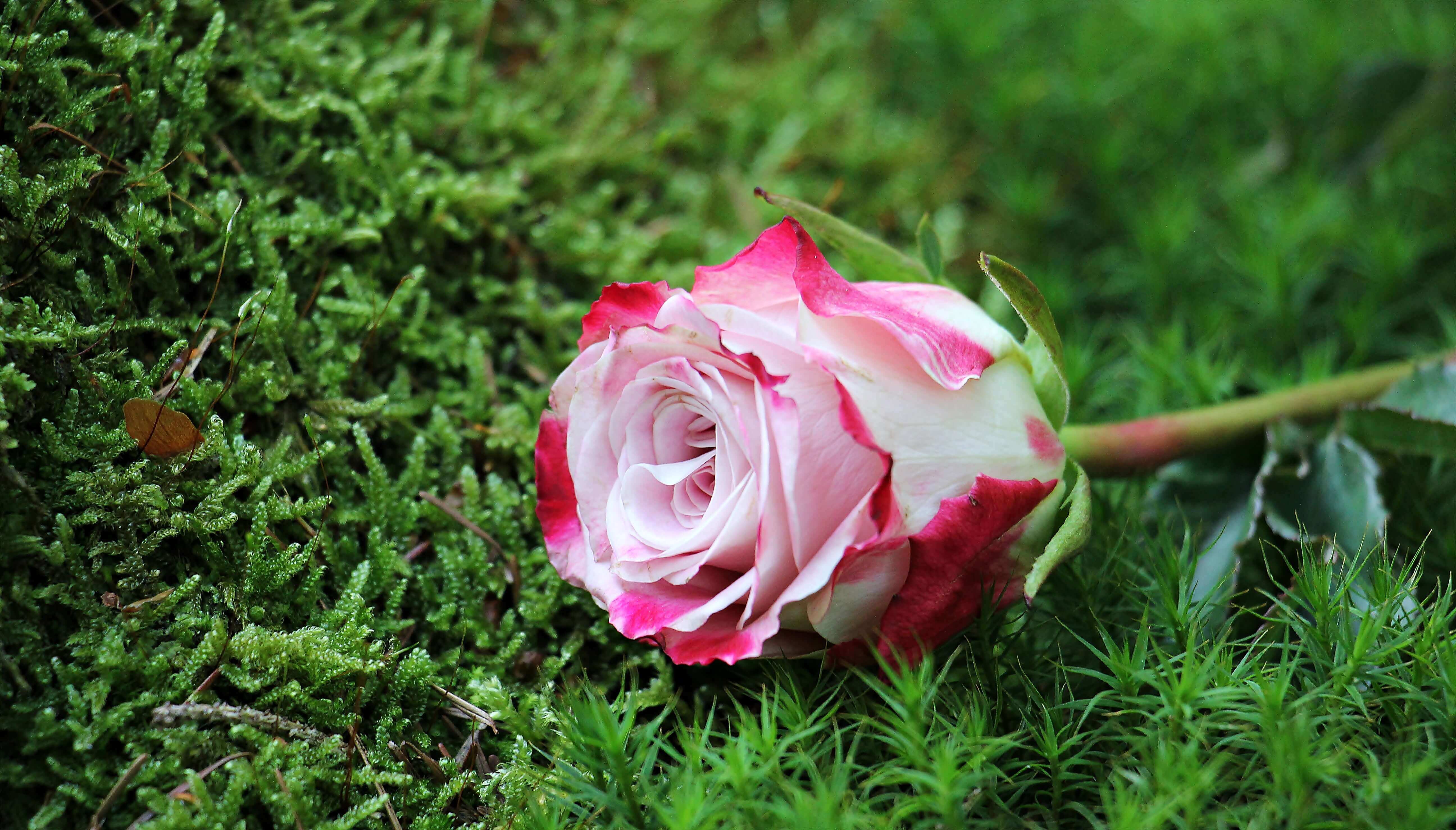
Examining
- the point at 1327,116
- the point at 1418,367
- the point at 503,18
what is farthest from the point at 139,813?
the point at 1327,116

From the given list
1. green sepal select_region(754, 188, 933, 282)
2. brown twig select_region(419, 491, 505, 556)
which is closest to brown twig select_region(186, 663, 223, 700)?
brown twig select_region(419, 491, 505, 556)

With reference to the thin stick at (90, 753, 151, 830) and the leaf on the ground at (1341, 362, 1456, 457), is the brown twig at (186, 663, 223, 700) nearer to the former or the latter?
the thin stick at (90, 753, 151, 830)

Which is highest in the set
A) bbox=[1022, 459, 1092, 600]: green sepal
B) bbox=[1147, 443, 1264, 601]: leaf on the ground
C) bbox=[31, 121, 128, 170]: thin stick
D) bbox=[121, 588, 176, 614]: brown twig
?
bbox=[31, 121, 128, 170]: thin stick

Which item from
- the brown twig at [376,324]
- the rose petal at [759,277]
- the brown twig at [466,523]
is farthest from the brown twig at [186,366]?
the rose petal at [759,277]

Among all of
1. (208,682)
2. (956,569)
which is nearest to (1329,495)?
(956,569)

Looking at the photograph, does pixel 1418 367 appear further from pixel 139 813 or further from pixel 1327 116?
pixel 139 813

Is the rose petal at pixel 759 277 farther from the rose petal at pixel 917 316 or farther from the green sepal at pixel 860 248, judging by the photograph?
the green sepal at pixel 860 248

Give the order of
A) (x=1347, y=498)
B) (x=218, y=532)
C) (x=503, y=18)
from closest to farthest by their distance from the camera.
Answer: (x=218, y=532) < (x=1347, y=498) < (x=503, y=18)
